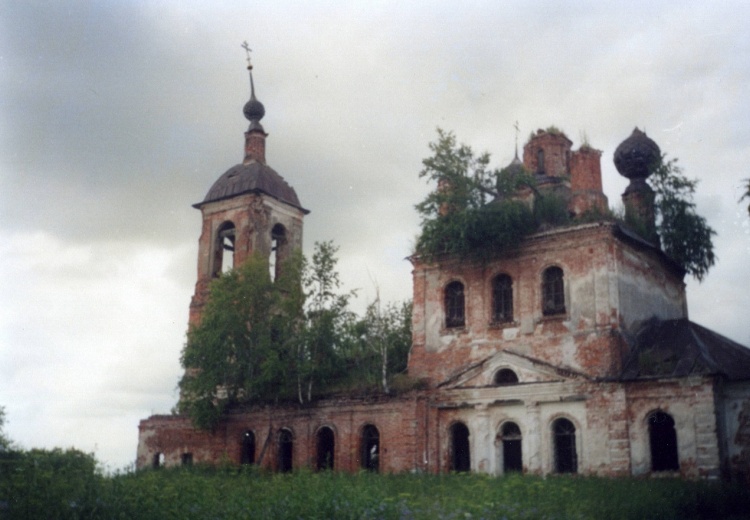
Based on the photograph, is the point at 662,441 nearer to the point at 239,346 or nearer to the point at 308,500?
the point at 308,500

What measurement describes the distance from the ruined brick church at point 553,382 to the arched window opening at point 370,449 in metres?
0.04

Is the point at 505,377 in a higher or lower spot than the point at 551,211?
lower

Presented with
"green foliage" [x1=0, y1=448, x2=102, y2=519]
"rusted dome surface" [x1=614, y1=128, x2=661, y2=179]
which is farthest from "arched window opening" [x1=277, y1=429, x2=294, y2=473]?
"rusted dome surface" [x1=614, y1=128, x2=661, y2=179]

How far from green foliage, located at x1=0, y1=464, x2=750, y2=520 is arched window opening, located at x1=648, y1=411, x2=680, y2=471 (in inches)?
133

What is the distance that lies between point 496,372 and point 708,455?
19.3ft

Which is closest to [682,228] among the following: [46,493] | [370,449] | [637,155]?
[637,155]

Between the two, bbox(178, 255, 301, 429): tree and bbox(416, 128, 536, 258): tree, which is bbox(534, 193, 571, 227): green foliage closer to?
bbox(416, 128, 536, 258): tree

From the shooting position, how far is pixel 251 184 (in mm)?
32500

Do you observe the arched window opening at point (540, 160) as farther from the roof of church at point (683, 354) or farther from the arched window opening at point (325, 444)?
the arched window opening at point (325, 444)

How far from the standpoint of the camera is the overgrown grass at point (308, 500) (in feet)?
32.1

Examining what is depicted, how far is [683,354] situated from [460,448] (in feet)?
21.5

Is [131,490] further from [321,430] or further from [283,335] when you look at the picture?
[283,335]

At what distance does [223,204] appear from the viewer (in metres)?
33.0

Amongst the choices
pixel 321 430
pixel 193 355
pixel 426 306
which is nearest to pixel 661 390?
pixel 426 306
